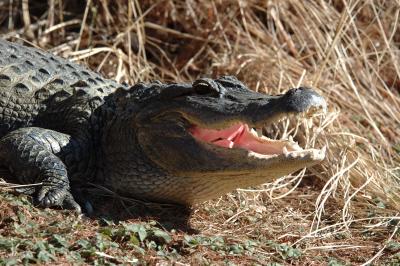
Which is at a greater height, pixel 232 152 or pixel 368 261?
pixel 232 152

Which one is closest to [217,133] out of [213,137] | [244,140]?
[213,137]

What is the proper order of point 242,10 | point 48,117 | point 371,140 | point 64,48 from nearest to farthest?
point 48,117 → point 371,140 → point 64,48 → point 242,10

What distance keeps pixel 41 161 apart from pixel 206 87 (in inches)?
39.8

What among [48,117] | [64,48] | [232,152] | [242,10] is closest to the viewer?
[232,152]

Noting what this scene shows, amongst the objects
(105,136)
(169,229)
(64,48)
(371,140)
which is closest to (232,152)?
(169,229)

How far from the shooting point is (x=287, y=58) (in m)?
6.55

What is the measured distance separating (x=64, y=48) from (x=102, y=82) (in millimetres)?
1682

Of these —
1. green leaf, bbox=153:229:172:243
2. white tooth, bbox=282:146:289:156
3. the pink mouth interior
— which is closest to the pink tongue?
the pink mouth interior

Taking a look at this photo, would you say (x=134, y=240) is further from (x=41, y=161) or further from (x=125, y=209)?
(x=41, y=161)

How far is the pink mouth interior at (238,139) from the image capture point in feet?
13.2

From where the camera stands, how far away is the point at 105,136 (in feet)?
14.6

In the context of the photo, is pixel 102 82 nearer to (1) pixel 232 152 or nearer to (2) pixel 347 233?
(1) pixel 232 152

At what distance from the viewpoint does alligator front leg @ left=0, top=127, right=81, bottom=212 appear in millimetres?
3951

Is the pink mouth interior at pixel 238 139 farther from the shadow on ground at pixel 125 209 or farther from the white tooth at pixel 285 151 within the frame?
the shadow on ground at pixel 125 209
